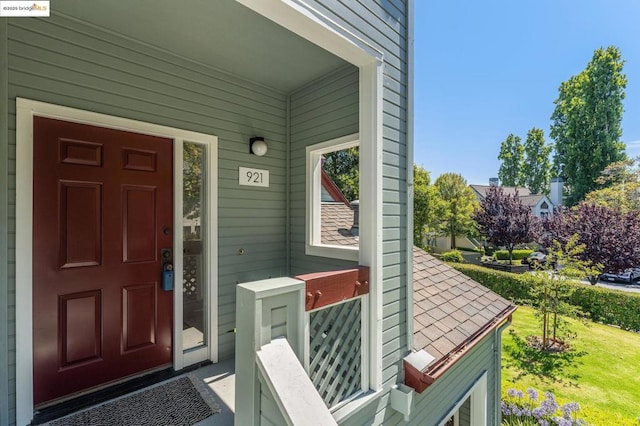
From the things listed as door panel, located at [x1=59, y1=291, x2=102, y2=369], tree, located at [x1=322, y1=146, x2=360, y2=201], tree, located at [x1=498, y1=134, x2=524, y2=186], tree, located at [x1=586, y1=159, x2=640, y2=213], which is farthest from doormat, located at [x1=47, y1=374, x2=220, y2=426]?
tree, located at [x1=498, y1=134, x2=524, y2=186]

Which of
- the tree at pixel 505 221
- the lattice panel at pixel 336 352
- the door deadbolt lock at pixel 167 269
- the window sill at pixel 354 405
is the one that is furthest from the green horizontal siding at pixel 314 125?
the tree at pixel 505 221

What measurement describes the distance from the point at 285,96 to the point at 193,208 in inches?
69.6

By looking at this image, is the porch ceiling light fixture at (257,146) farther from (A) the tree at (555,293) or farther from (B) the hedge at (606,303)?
(B) the hedge at (606,303)

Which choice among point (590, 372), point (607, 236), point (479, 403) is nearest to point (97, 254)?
point (479, 403)

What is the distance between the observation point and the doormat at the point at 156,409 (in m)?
1.93

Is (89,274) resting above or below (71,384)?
above

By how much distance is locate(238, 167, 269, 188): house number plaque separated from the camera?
3076 millimetres

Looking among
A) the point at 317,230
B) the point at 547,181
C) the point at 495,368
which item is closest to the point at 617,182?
the point at 547,181

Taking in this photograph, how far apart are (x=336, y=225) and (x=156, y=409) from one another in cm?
249

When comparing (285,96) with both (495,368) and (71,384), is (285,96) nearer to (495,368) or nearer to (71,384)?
(71,384)

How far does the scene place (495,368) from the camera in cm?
388

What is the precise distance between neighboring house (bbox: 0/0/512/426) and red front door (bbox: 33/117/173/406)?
0.04 feet

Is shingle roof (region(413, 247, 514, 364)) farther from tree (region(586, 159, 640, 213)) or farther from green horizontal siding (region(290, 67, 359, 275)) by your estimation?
tree (region(586, 159, 640, 213))

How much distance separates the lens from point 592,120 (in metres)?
19.2
